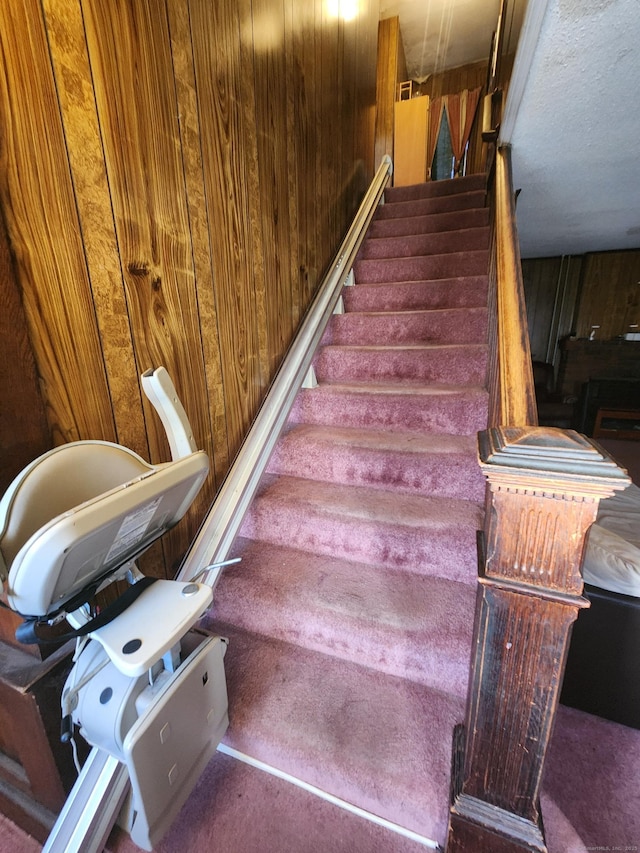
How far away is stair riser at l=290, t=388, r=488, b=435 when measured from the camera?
1773 mm

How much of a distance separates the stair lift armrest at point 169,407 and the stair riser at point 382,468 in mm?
985

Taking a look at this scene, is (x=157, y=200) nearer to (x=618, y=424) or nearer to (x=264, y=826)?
(x=264, y=826)

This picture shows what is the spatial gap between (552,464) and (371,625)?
0.89m

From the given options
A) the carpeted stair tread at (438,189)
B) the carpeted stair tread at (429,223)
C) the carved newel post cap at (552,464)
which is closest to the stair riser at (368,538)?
the carved newel post cap at (552,464)

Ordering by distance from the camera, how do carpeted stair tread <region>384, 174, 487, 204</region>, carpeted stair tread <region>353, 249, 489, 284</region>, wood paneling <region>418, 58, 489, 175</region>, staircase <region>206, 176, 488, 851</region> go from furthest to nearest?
1. wood paneling <region>418, 58, 489, 175</region>
2. carpeted stair tread <region>384, 174, 487, 204</region>
3. carpeted stair tread <region>353, 249, 489, 284</region>
4. staircase <region>206, 176, 488, 851</region>

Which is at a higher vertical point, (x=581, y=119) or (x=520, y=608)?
(x=581, y=119)

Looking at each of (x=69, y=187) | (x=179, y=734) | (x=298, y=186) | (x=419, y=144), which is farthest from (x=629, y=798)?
(x=419, y=144)

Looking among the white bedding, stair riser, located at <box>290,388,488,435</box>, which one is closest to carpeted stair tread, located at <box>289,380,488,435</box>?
stair riser, located at <box>290,388,488,435</box>

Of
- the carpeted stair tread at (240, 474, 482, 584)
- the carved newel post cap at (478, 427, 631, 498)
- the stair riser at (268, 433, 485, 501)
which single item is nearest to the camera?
the carved newel post cap at (478, 427, 631, 498)

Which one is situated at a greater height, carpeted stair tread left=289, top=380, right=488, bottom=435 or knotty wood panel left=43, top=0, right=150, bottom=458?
knotty wood panel left=43, top=0, right=150, bottom=458

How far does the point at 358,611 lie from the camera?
1.27m

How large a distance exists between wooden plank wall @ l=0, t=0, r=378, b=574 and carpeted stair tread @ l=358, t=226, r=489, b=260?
0.96 meters

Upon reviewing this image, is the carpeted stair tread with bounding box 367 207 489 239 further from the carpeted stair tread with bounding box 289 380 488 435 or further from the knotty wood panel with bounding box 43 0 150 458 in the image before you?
the knotty wood panel with bounding box 43 0 150 458

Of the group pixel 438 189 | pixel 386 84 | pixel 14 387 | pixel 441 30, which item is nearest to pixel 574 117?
pixel 438 189
